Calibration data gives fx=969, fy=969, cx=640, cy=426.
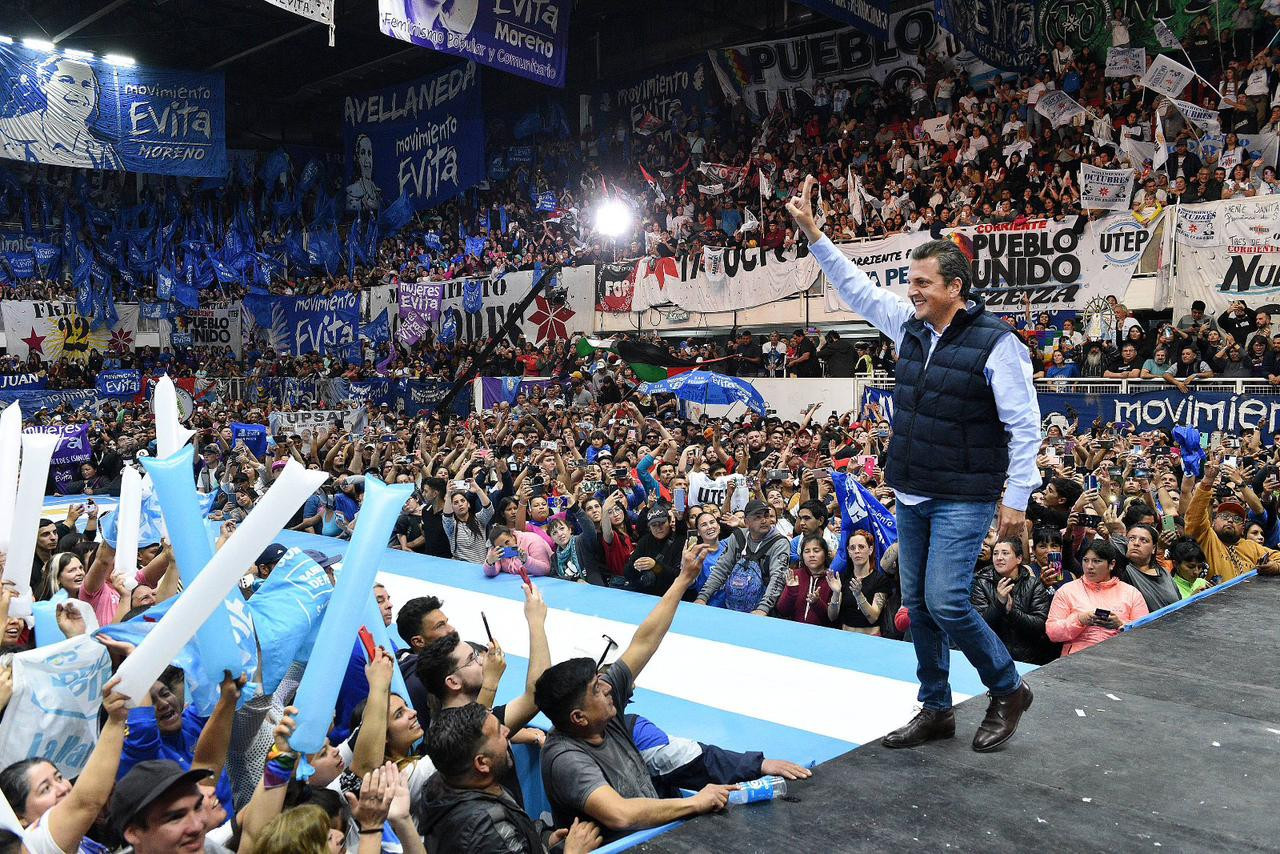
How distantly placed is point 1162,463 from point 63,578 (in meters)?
8.13

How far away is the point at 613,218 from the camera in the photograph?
22.2m

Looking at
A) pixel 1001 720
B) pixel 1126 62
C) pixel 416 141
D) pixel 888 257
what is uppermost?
pixel 416 141

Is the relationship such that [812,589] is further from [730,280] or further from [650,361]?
[730,280]

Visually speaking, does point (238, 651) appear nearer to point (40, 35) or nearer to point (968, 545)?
point (968, 545)

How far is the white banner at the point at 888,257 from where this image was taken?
15938 mm

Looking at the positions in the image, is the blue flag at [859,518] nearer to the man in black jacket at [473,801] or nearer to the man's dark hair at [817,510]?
the man's dark hair at [817,510]

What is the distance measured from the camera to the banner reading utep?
25141 mm

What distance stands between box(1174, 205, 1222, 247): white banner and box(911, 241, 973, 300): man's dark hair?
1240 cm

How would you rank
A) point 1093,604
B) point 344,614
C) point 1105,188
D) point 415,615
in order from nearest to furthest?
point 344,614 → point 415,615 → point 1093,604 → point 1105,188

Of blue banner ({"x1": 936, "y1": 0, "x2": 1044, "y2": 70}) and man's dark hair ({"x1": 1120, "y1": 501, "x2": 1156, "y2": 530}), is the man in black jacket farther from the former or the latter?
blue banner ({"x1": 936, "y1": 0, "x2": 1044, "y2": 70})

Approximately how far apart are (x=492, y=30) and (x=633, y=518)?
33.7ft

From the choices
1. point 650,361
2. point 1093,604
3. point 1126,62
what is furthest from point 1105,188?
point 1093,604

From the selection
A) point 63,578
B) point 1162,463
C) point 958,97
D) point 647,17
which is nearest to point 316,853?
point 63,578

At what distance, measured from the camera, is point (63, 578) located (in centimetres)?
537
